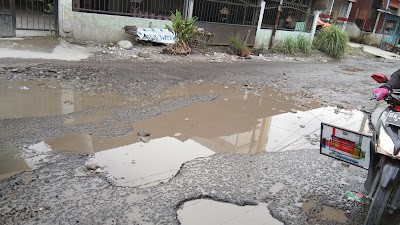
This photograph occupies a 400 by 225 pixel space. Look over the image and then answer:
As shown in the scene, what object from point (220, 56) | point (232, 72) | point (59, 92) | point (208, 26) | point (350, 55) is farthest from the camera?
point (350, 55)

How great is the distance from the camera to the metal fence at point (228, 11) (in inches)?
484

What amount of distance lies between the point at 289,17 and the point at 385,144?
43.6 feet

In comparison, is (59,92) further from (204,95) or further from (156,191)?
(156,191)

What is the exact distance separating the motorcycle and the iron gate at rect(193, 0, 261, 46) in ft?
31.9

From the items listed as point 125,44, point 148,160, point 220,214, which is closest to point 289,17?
point 125,44

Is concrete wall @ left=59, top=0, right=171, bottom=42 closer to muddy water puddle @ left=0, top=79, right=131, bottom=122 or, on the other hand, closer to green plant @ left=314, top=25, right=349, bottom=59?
muddy water puddle @ left=0, top=79, right=131, bottom=122

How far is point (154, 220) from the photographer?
101 inches

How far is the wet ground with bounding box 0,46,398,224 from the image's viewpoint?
277 centimetres

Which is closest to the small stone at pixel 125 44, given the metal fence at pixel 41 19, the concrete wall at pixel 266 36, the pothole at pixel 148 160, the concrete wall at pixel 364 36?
the metal fence at pixel 41 19

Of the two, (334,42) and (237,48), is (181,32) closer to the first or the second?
(237,48)

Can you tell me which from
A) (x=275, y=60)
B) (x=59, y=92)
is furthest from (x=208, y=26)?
(x=59, y=92)

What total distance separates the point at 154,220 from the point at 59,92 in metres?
3.69

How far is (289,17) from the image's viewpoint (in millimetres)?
14695

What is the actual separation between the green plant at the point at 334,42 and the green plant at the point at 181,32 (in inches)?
303
